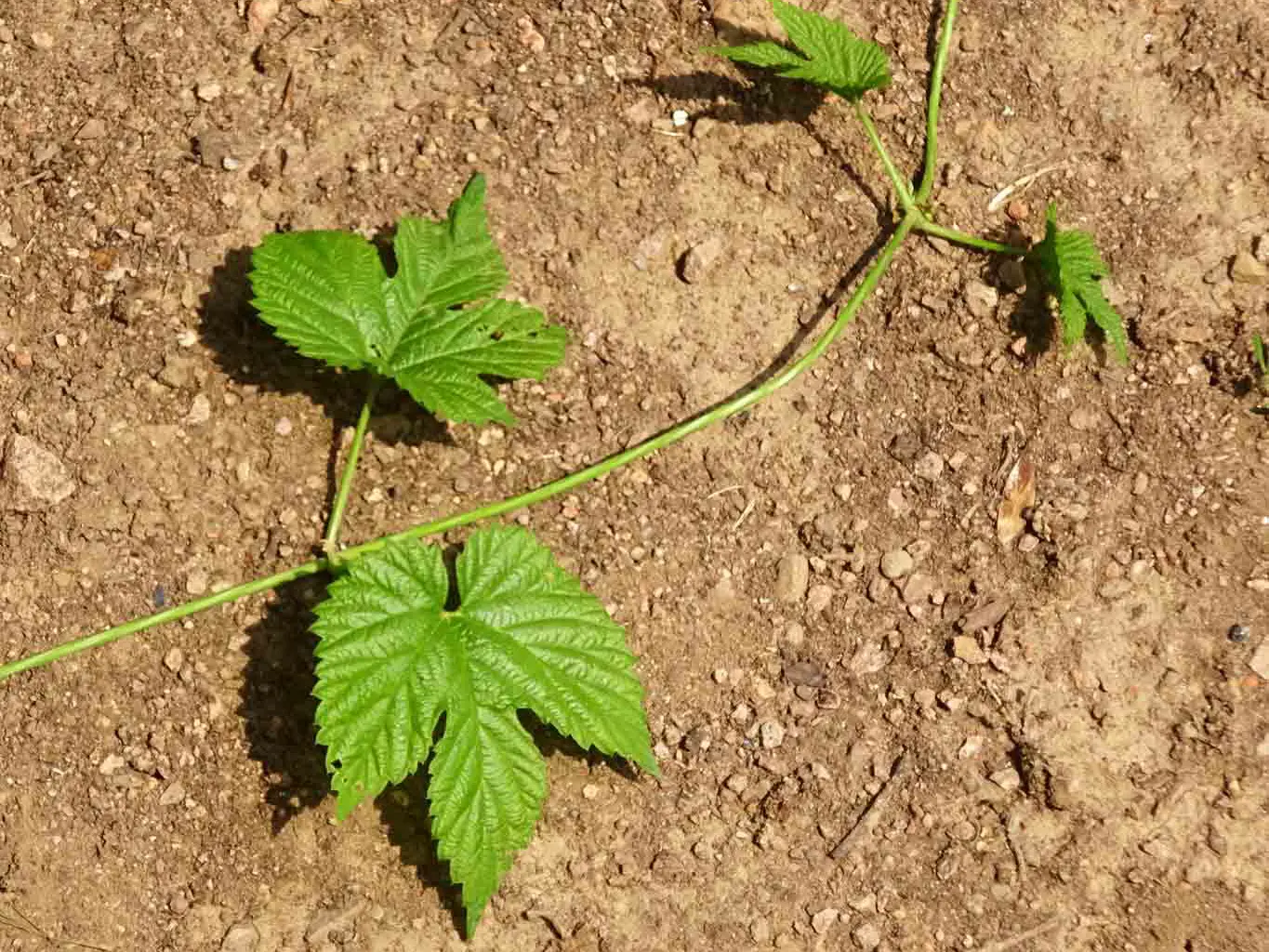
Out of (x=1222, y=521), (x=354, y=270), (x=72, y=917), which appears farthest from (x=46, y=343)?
(x=1222, y=521)

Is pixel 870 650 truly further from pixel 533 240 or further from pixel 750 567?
pixel 533 240

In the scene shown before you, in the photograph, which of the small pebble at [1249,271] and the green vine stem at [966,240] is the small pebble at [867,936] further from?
the small pebble at [1249,271]

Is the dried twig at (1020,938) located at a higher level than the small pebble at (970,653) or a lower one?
lower

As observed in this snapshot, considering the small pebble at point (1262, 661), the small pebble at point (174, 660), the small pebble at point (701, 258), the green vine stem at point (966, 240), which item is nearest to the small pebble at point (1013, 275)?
the green vine stem at point (966, 240)

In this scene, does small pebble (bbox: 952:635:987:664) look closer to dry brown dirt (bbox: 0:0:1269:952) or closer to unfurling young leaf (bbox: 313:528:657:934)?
dry brown dirt (bbox: 0:0:1269:952)

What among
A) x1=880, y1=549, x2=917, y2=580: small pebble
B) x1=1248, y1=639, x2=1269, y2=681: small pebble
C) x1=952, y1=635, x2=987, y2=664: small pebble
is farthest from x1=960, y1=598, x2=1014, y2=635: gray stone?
x1=1248, y1=639, x2=1269, y2=681: small pebble

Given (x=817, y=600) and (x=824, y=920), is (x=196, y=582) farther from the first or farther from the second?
(x=824, y=920)

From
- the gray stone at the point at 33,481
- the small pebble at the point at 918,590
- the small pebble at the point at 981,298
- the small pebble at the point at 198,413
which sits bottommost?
the gray stone at the point at 33,481
